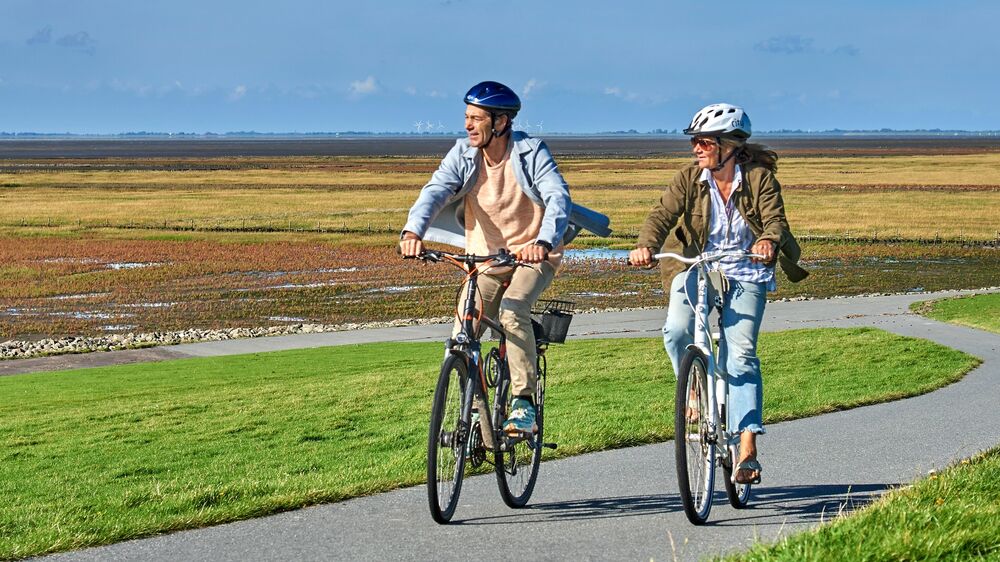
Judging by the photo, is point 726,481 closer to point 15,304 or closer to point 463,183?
point 463,183

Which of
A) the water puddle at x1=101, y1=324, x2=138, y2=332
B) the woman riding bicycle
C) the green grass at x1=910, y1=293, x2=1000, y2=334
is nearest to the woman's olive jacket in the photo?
the woman riding bicycle

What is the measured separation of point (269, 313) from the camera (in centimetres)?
3136

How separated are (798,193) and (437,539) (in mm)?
76218

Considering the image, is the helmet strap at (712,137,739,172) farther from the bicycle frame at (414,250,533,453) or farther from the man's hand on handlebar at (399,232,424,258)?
the man's hand on handlebar at (399,232,424,258)

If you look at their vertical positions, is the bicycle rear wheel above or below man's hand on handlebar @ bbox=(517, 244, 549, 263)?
below

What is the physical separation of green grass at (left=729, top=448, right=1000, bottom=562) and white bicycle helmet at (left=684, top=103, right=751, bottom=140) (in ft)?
6.21

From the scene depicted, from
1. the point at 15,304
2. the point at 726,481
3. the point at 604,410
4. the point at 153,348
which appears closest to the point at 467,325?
the point at 726,481

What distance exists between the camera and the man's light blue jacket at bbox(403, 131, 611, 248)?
252 inches

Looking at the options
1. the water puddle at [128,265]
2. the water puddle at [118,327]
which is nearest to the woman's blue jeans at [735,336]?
the water puddle at [118,327]

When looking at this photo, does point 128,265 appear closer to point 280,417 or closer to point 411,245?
point 280,417

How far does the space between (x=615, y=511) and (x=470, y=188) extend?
5.76ft

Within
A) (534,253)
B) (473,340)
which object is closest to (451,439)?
(473,340)

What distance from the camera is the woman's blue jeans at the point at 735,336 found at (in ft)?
21.4

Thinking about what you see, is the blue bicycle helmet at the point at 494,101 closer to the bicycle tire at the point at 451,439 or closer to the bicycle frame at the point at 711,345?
the bicycle frame at the point at 711,345
